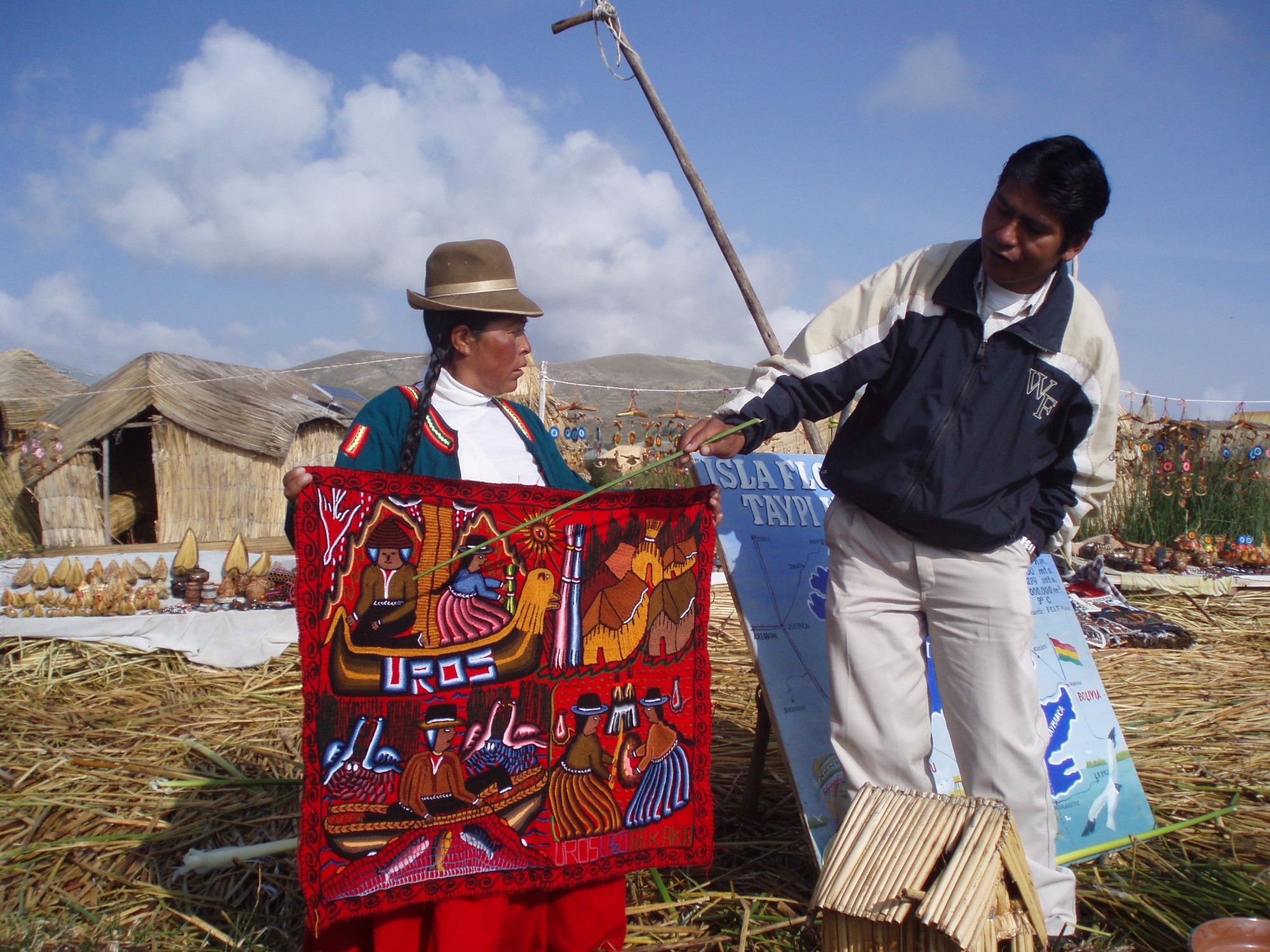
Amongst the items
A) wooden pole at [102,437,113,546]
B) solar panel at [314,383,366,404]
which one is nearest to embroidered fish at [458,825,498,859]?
wooden pole at [102,437,113,546]

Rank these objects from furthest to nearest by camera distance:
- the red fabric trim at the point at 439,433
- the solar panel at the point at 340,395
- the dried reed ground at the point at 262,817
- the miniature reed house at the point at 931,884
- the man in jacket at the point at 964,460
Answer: the solar panel at the point at 340,395 < the dried reed ground at the point at 262,817 < the red fabric trim at the point at 439,433 < the man in jacket at the point at 964,460 < the miniature reed house at the point at 931,884

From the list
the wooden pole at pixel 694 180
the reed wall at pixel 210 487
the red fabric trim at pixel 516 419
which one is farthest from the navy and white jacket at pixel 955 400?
the reed wall at pixel 210 487

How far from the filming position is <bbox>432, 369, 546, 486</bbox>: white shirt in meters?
2.49

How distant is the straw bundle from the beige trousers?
34.9ft

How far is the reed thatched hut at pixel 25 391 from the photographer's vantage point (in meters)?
11.6

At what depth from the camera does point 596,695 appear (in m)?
2.46

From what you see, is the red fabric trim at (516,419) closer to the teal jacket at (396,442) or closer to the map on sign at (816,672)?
the teal jacket at (396,442)

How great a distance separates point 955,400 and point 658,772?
137cm

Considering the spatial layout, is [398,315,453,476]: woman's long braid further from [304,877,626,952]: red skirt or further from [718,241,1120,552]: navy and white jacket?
[304,877,626,952]: red skirt

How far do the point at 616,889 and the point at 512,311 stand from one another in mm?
1706

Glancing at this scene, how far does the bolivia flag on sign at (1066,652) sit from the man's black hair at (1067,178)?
1.79 metres

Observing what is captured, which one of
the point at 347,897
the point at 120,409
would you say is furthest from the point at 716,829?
the point at 120,409

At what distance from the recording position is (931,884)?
5.91 feet

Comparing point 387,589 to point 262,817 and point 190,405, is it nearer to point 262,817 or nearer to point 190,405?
point 262,817
